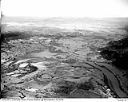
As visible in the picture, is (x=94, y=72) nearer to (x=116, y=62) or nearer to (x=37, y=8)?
(x=116, y=62)

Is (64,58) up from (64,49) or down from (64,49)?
down

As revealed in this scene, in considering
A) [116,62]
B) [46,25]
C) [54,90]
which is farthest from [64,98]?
[46,25]

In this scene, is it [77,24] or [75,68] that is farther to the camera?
[77,24]

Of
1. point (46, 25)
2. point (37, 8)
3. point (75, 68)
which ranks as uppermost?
point (37, 8)

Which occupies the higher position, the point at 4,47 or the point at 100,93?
the point at 4,47

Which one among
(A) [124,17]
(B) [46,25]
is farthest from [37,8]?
(A) [124,17]
